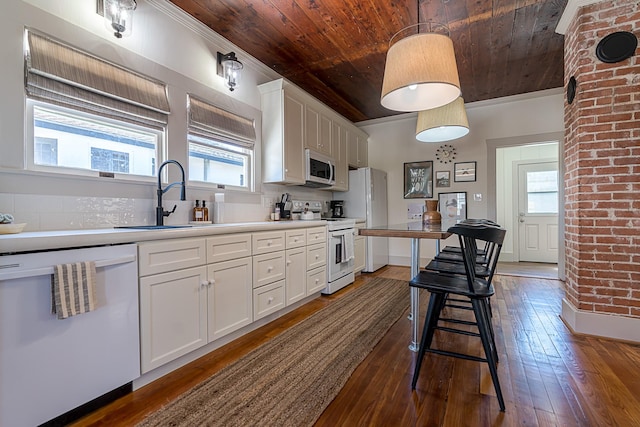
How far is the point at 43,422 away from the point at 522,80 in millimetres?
5522

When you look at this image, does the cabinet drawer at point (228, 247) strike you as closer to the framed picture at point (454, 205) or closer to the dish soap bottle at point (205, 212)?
the dish soap bottle at point (205, 212)

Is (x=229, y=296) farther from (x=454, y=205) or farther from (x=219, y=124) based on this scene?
(x=454, y=205)

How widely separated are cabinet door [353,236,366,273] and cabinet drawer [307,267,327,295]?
903 millimetres

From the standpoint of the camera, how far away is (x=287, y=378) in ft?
5.75

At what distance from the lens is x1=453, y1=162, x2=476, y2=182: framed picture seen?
4680 millimetres

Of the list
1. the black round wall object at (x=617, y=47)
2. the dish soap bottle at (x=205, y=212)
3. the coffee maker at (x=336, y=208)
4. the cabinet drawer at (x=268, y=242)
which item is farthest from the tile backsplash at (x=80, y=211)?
the black round wall object at (x=617, y=47)

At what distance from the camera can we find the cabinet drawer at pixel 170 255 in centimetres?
163

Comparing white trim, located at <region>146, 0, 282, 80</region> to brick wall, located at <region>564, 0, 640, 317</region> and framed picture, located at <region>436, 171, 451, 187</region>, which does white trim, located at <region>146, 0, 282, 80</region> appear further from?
framed picture, located at <region>436, 171, 451, 187</region>

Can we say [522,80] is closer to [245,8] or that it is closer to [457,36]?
[457,36]

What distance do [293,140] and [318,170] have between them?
61cm

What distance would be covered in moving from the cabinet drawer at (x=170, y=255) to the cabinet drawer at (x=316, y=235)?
1340 millimetres

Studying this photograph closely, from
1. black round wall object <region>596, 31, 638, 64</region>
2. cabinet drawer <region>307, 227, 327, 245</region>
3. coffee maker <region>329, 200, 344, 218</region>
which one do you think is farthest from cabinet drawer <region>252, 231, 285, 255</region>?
black round wall object <region>596, 31, 638, 64</region>

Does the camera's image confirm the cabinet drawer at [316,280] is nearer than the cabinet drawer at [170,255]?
No

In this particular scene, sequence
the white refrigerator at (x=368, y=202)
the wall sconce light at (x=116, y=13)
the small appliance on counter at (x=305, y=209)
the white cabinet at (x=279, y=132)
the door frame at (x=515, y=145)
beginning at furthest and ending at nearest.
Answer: the white refrigerator at (x=368, y=202) < the door frame at (x=515, y=145) < the small appliance on counter at (x=305, y=209) < the white cabinet at (x=279, y=132) < the wall sconce light at (x=116, y=13)
